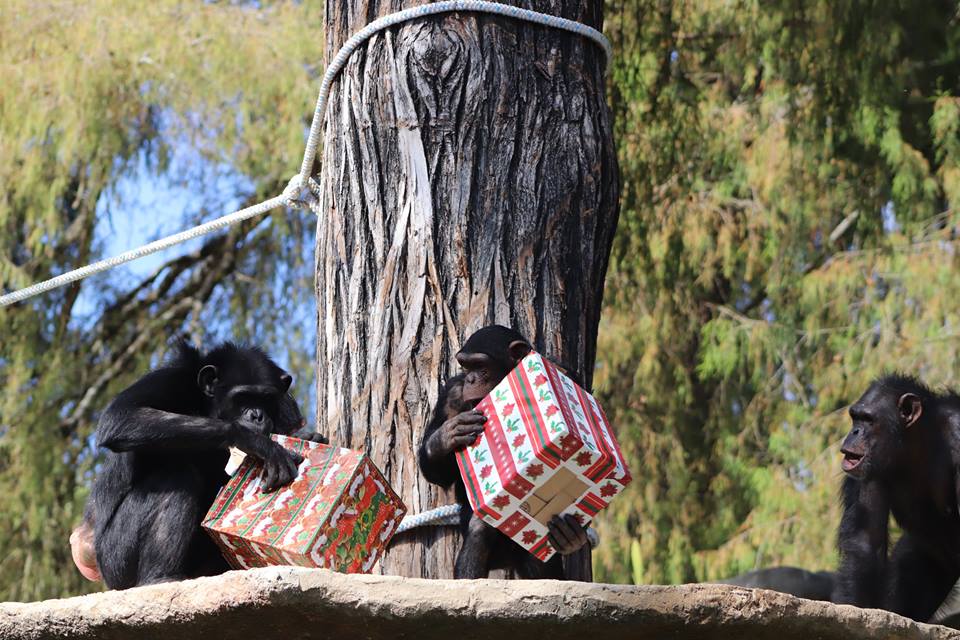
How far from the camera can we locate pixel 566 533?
10.1 ft

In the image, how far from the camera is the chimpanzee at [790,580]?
7.60m

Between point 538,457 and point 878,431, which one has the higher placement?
point 538,457

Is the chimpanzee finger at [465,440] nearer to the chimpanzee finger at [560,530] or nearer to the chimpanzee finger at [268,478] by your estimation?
the chimpanzee finger at [560,530]

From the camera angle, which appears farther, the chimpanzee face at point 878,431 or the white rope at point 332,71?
the chimpanzee face at point 878,431

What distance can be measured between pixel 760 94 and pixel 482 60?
696cm

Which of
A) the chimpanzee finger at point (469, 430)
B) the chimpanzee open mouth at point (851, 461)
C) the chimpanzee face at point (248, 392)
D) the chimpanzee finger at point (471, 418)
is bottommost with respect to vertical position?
the chimpanzee open mouth at point (851, 461)

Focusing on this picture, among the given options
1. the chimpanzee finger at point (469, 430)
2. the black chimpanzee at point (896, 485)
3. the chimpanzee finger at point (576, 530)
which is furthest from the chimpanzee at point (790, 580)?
the chimpanzee finger at point (469, 430)

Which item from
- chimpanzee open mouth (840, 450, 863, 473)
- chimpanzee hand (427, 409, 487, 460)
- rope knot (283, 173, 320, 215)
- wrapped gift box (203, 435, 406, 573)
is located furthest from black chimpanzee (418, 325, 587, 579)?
chimpanzee open mouth (840, 450, 863, 473)

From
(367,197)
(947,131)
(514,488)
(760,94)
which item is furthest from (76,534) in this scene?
(760,94)

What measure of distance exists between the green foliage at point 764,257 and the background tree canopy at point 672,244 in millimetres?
24

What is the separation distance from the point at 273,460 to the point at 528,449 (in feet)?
1.92

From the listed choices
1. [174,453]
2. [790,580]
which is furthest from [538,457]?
[790,580]

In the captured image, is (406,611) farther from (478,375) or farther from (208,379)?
(208,379)

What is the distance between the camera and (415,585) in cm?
229
